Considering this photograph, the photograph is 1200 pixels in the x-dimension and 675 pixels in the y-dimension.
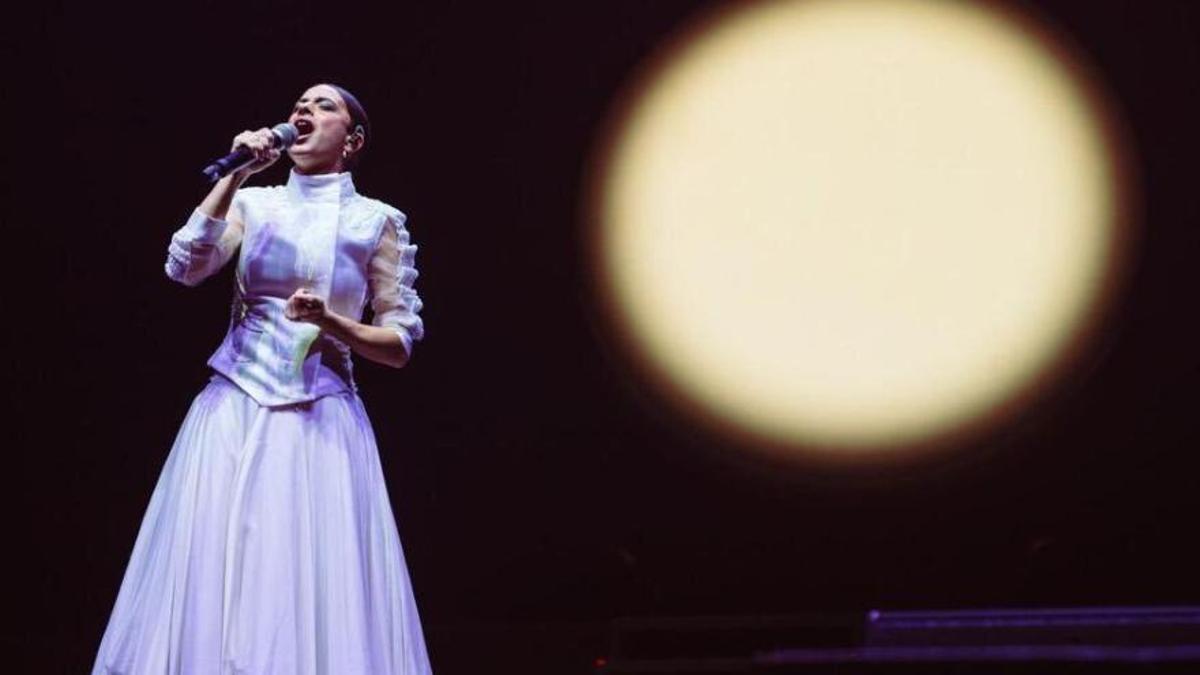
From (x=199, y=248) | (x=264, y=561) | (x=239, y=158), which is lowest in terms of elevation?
(x=264, y=561)

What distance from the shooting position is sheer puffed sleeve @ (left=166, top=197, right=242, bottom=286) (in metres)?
2.31

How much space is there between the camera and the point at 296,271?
2396mm

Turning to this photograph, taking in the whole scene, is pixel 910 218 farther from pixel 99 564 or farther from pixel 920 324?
pixel 99 564

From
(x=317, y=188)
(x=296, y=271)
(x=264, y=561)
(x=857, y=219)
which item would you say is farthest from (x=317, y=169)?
(x=857, y=219)

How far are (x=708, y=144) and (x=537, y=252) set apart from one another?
0.51 meters

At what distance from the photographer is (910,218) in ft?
11.5

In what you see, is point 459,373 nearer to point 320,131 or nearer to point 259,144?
point 320,131

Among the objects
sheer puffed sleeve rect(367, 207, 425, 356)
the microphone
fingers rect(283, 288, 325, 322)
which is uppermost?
the microphone

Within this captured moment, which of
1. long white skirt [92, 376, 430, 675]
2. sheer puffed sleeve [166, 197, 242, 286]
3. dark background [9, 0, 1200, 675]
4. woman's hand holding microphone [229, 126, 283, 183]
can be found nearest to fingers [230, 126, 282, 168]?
Answer: woman's hand holding microphone [229, 126, 283, 183]

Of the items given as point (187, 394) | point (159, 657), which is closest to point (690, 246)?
point (187, 394)

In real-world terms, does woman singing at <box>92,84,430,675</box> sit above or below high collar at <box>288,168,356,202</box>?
below

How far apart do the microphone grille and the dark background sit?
4.01 feet

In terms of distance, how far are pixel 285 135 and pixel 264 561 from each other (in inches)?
27.8

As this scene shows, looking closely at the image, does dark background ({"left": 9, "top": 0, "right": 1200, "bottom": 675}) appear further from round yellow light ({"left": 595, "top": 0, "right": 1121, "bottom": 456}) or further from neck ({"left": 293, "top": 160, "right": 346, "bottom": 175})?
neck ({"left": 293, "top": 160, "right": 346, "bottom": 175})
